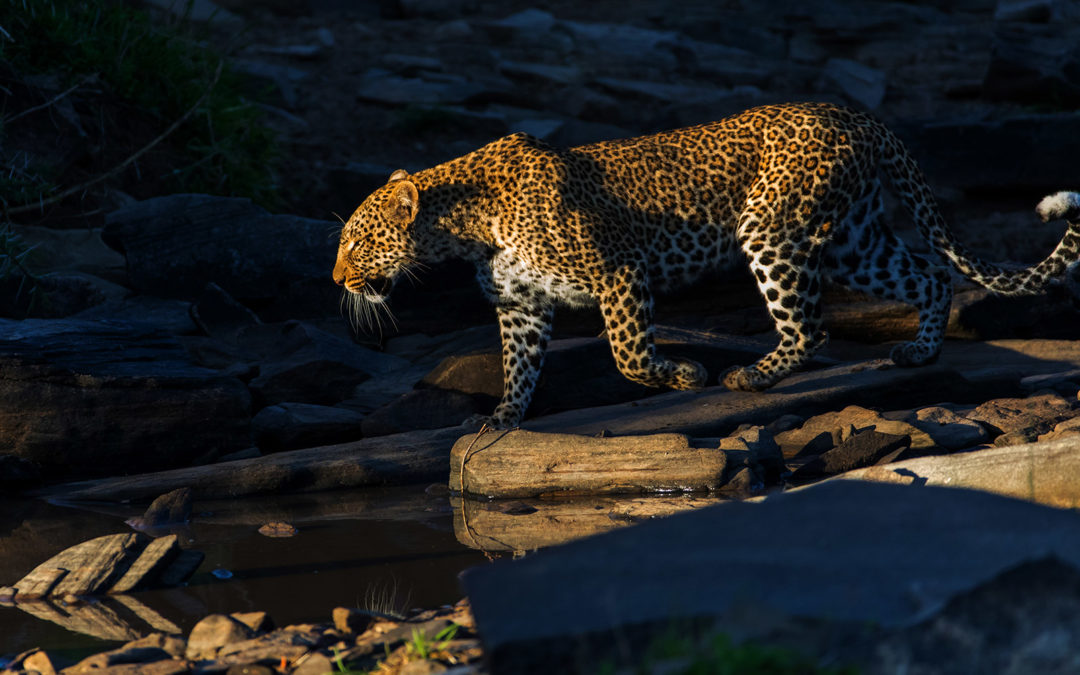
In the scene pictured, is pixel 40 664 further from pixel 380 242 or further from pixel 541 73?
pixel 541 73

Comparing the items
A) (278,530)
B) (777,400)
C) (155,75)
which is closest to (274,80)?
(155,75)

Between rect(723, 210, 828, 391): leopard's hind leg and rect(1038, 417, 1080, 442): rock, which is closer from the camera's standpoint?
rect(1038, 417, 1080, 442): rock

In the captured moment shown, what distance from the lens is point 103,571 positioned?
496 cm

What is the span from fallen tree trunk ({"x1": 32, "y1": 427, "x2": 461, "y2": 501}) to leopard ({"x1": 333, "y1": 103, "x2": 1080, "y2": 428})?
679mm

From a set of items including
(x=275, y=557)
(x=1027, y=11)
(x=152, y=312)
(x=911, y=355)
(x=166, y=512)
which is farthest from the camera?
(x=1027, y=11)

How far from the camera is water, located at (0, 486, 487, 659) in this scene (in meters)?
4.59

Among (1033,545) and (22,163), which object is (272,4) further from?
(1033,545)

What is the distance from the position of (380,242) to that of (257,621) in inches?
159

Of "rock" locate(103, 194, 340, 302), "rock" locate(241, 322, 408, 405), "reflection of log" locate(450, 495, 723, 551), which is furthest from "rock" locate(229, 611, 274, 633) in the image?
"rock" locate(103, 194, 340, 302)

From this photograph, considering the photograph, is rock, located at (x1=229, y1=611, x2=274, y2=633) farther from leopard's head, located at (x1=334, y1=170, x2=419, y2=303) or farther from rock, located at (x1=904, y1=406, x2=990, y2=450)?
rock, located at (x1=904, y1=406, x2=990, y2=450)

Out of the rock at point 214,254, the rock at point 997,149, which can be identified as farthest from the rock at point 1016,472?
the rock at point 997,149

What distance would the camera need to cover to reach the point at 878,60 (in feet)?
65.6

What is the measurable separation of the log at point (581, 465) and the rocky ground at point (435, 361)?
24 mm

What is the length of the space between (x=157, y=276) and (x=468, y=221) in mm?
4246
